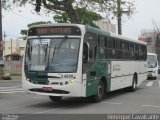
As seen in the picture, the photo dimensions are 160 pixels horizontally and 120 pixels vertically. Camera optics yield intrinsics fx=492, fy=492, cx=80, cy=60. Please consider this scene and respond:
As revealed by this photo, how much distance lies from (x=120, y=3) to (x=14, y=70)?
576 inches

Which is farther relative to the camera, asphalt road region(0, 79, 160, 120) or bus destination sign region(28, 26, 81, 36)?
bus destination sign region(28, 26, 81, 36)

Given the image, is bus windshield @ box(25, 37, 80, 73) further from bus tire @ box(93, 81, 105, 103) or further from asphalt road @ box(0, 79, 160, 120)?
bus tire @ box(93, 81, 105, 103)

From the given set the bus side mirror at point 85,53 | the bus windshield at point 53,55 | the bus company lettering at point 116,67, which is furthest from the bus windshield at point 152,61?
the bus windshield at point 53,55

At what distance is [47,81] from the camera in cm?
1720

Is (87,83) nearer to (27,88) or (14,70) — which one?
(27,88)

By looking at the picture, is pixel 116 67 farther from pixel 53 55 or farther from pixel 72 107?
pixel 53 55

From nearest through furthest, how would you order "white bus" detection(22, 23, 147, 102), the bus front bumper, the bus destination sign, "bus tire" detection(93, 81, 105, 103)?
the bus front bumper, "white bus" detection(22, 23, 147, 102), the bus destination sign, "bus tire" detection(93, 81, 105, 103)

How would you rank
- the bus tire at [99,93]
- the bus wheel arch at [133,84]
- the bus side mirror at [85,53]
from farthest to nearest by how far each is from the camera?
the bus wheel arch at [133,84] < the bus tire at [99,93] < the bus side mirror at [85,53]

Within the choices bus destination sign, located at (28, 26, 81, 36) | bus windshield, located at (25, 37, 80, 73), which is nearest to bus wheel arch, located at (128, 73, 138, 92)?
bus destination sign, located at (28, 26, 81, 36)

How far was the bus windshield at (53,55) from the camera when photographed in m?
17.2

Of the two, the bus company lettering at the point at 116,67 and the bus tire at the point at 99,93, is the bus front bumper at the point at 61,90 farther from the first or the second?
the bus company lettering at the point at 116,67

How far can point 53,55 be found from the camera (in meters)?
17.3

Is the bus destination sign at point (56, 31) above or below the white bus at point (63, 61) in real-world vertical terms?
above

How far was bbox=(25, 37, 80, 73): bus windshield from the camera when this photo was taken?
17.2 meters
